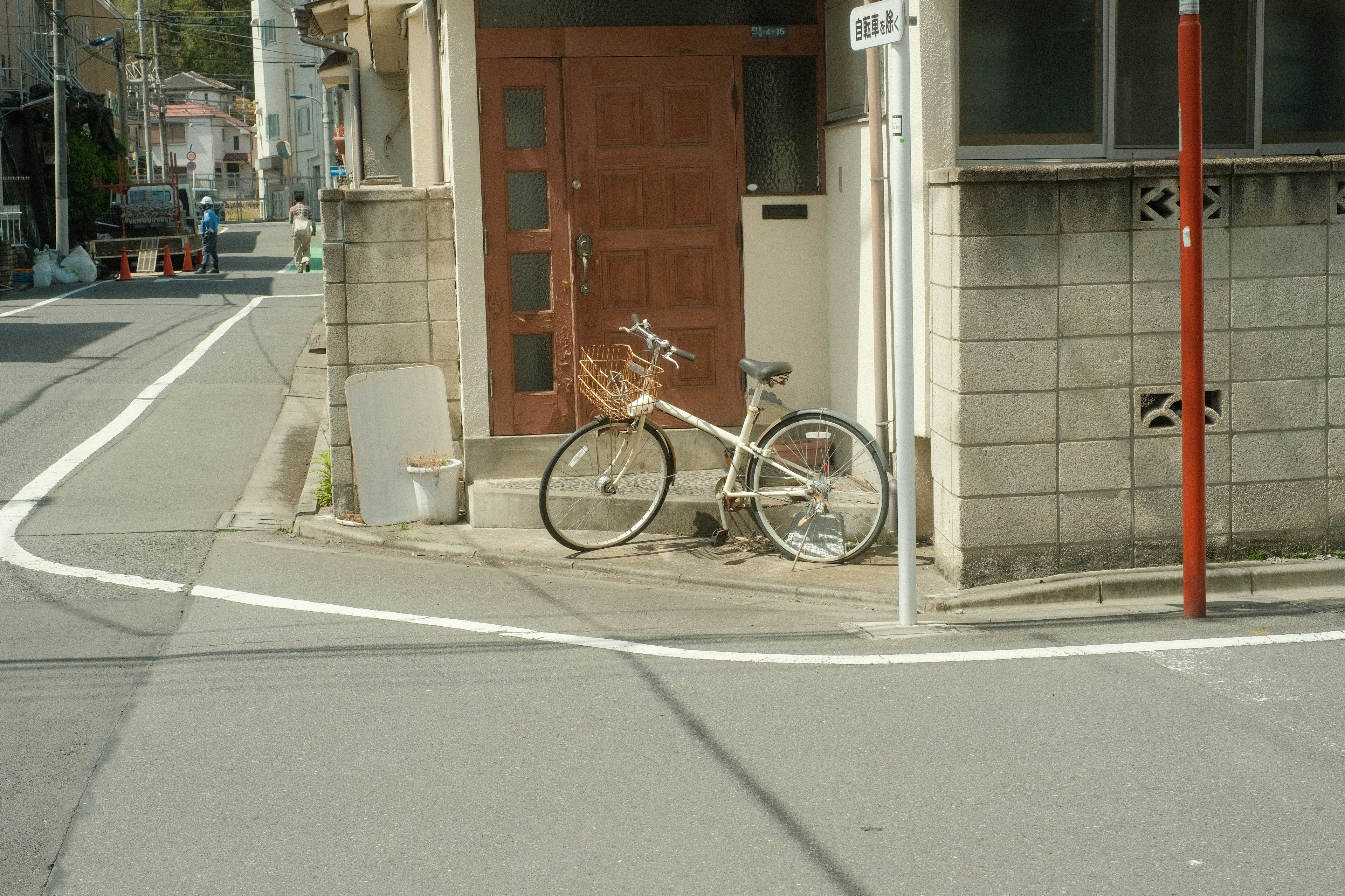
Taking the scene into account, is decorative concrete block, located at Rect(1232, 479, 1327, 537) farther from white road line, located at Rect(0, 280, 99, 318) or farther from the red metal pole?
white road line, located at Rect(0, 280, 99, 318)

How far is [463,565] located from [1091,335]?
11.8 ft

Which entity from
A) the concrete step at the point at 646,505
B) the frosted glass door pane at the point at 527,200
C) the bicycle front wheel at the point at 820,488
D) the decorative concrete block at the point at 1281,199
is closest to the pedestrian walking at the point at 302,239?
the frosted glass door pane at the point at 527,200

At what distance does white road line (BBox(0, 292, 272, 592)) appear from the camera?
7582mm

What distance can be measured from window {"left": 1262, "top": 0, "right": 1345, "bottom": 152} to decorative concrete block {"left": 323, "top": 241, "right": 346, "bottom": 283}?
5.37 m

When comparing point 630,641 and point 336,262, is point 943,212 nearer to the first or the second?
point 630,641

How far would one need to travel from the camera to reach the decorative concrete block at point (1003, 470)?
6.88 meters

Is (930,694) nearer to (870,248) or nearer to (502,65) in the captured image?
(870,248)

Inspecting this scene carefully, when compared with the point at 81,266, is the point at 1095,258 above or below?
below

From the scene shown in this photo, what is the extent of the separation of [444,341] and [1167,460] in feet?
14.4

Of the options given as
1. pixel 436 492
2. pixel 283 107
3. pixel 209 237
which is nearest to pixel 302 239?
pixel 209 237

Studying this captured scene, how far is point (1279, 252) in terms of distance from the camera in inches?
275

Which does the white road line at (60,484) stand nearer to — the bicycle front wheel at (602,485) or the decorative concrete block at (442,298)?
the bicycle front wheel at (602,485)

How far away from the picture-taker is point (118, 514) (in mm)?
9266

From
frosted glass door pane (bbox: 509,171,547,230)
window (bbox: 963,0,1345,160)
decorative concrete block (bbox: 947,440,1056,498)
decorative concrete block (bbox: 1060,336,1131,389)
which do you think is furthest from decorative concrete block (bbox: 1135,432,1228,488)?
frosted glass door pane (bbox: 509,171,547,230)
